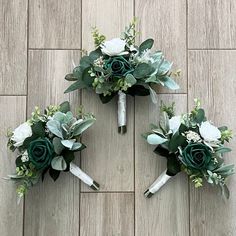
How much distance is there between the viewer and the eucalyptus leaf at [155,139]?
1.31 meters

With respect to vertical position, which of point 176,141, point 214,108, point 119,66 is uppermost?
point 119,66

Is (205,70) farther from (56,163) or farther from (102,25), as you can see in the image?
(56,163)

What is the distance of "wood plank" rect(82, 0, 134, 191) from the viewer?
1391mm

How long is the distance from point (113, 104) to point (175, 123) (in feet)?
0.68

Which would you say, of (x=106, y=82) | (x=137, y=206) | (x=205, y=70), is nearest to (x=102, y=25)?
(x=106, y=82)

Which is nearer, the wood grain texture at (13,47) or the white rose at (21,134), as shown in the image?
the white rose at (21,134)

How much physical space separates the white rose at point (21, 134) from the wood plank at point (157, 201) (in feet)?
1.06

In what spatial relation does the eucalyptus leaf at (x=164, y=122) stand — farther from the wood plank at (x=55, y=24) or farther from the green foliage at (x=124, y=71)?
the wood plank at (x=55, y=24)

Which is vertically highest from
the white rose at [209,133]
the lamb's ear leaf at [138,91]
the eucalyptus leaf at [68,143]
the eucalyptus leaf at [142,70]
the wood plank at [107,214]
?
the eucalyptus leaf at [142,70]

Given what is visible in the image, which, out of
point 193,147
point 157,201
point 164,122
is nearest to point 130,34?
point 164,122

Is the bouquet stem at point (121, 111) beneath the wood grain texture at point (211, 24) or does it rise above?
beneath

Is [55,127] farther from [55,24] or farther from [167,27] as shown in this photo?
[167,27]

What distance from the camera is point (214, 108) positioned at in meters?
1.42

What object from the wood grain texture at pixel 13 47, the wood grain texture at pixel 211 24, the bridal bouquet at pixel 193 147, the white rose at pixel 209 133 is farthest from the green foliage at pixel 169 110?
the wood grain texture at pixel 13 47
